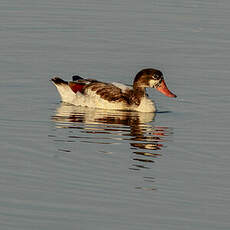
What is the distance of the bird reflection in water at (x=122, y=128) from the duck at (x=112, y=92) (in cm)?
20

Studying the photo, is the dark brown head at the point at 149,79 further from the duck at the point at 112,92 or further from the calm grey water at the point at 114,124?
the calm grey water at the point at 114,124

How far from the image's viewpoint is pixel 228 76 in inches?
832

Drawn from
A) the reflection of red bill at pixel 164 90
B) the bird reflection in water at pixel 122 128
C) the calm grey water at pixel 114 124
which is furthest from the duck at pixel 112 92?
the calm grey water at pixel 114 124

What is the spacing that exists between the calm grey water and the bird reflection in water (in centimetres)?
2

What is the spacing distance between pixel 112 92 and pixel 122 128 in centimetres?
253

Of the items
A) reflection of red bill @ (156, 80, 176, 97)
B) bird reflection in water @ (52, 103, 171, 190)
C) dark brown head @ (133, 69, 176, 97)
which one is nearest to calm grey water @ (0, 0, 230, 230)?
bird reflection in water @ (52, 103, 171, 190)

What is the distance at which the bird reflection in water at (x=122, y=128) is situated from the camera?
46.4 feet

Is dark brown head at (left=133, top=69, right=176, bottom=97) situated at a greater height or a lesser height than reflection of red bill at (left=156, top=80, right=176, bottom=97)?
greater

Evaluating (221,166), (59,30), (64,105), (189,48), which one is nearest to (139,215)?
(221,166)

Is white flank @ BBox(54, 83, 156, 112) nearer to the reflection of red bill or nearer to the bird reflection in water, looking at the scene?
the bird reflection in water

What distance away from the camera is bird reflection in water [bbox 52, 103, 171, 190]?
14.1 metres

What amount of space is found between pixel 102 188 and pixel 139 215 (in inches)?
46.9

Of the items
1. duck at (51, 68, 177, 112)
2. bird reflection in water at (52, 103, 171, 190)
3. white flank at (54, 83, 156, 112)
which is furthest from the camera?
duck at (51, 68, 177, 112)

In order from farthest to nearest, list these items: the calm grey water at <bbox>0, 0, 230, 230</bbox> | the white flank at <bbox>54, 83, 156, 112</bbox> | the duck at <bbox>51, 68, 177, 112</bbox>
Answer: the duck at <bbox>51, 68, 177, 112</bbox> → the white flank at <bbox>54, 83, 156, 112</bbox> → the calm grey water at <bbox>0, 0, 230, 230</bbox>
